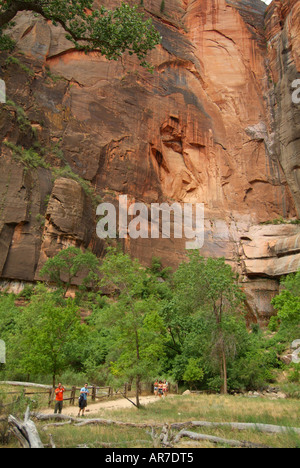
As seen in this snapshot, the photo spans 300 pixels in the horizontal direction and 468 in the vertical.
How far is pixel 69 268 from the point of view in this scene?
28.6m

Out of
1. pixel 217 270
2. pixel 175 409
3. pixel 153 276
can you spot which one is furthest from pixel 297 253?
pixel 175 409

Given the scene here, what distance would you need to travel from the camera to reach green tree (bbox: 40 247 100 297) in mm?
27598

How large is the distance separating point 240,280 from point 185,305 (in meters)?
15.8

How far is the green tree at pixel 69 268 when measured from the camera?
27.6m

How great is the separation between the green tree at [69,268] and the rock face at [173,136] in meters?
1.22

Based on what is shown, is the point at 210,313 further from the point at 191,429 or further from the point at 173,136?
the point at 173,136

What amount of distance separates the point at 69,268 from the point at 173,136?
23792 millimetres

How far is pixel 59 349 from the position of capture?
14438mm


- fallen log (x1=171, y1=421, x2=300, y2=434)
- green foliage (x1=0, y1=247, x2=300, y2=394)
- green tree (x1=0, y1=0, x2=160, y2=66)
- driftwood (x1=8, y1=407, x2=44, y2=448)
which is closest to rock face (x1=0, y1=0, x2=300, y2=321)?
green foliage (x1=0, y1=247, x2=300, y2=394)

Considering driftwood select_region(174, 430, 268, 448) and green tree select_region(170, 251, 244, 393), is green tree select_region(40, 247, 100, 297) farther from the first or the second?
driftwood select_region(174, 430, 268, 448)

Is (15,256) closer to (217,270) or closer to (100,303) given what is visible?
(100,303)

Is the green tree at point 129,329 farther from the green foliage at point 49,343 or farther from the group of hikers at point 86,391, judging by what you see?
the green foliage at point 49,343

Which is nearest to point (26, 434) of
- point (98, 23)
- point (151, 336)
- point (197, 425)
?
point (197, 425)

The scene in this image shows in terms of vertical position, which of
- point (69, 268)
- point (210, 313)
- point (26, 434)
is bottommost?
point (26, 434)
